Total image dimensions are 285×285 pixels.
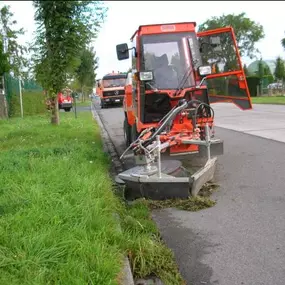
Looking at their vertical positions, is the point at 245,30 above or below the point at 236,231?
above

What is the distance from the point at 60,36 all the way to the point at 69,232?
1083 cm

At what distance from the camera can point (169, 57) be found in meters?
8.10

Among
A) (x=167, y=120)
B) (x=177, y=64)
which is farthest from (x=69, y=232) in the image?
(x=177, y=64)

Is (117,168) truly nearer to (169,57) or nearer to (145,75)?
(145,75)

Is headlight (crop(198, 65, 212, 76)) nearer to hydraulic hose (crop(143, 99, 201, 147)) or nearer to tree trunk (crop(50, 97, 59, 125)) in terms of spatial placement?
hydraulic hose (crop(143, 99, 201, 147))

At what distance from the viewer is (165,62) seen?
26.6ft

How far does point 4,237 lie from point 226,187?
3.77 m

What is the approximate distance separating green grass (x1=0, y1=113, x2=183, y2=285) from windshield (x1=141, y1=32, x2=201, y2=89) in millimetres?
2494

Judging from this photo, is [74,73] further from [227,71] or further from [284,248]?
[284,248]

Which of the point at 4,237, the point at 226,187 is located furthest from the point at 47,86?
the point at 4,237

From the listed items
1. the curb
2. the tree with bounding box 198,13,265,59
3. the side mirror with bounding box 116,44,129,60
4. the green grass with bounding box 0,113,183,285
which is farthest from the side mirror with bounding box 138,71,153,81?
the tree with bounding box 198,13,265,59

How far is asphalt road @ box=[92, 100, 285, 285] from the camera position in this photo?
12.2 feet

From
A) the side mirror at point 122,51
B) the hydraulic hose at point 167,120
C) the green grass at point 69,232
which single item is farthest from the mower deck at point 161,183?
the side mirror at point 122,51

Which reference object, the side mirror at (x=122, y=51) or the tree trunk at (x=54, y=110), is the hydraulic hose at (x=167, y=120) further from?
the tree trunk at (x=54, y=110)
